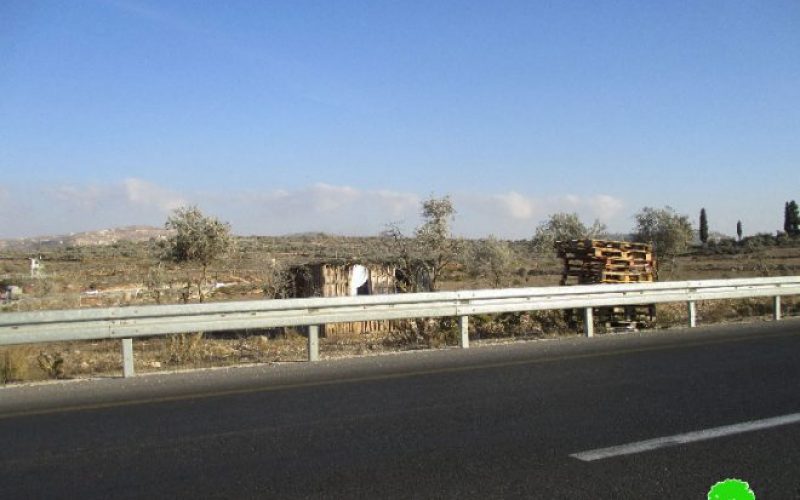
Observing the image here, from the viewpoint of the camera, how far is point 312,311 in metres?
12.0

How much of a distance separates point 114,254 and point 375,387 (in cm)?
5883

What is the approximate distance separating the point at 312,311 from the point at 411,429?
5383mm

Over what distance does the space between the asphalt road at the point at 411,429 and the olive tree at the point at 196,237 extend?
17.4 m

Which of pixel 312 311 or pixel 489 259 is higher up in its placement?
pixel 489 259

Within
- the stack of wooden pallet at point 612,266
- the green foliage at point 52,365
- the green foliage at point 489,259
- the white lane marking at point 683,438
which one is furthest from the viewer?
the green foliage at point 489,259

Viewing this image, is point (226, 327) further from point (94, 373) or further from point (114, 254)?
point (114, 254)

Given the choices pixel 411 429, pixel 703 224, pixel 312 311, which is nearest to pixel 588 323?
pixel 312 311

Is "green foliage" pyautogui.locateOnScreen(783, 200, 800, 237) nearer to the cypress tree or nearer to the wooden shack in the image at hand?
the cypress tree

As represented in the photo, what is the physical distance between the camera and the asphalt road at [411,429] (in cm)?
533

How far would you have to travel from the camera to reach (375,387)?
9.13 meters

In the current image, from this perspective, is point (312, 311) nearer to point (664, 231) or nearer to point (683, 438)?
point (683, 438)

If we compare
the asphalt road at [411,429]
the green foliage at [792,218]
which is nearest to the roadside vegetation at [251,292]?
the asphalt road at [411,429]

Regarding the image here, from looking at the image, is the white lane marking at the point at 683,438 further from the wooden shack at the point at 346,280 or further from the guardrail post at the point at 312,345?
the wooden shack at the point at 346,280

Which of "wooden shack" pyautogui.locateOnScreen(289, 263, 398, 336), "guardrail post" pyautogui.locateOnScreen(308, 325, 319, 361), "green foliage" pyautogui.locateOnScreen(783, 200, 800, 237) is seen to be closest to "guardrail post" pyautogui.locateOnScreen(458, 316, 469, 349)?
"guardrail post" pyautogui.locateOnScreen(308, 325, 319, 361)
